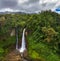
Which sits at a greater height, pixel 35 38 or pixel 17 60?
pixel 35 38

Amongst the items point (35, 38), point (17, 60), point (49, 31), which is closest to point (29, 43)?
point (35, 38)

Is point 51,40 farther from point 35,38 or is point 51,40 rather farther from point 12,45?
point 12,45

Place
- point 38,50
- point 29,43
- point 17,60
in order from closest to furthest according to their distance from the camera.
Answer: point 17,60
point 38,50
point 29,43

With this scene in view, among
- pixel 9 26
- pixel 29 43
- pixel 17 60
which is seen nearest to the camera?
pixel 17 60

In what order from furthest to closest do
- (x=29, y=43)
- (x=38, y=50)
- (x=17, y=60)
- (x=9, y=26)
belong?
1. (x=9, y=26)
2. (x=29, y=43)
3. (x=38, y=50)
4. (x=17, y=60)

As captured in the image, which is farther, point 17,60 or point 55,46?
point 55,46

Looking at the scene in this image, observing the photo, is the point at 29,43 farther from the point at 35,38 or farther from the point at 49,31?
the point at 49,31

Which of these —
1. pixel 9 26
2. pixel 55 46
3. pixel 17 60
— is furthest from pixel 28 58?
pixel 9 26
